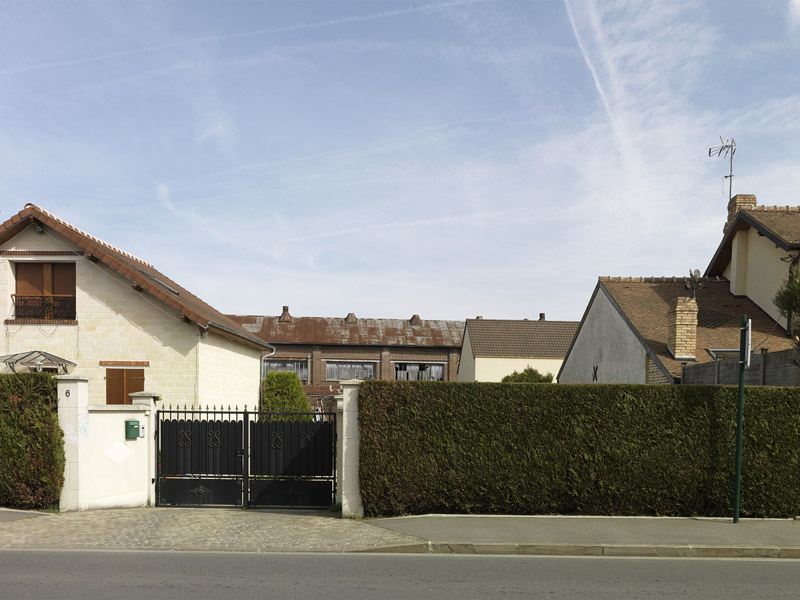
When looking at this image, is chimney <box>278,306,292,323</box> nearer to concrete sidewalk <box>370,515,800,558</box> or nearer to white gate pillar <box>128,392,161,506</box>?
white gate pillar <box>128,392,161,506</box>

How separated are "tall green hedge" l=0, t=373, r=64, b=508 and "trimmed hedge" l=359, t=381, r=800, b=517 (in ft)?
18.1

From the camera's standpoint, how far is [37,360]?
1617 cm

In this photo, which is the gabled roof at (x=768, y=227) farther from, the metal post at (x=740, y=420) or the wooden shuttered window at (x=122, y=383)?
the wooden shuttered window at (x=122, y=383)

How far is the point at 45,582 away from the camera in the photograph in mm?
6941

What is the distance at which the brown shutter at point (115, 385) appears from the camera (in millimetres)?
17047

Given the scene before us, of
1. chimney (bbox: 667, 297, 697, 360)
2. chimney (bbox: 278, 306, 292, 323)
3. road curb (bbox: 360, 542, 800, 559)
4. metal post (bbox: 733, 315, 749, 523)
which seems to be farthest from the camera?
chimney (bbox: 278, 306, 292, 323)

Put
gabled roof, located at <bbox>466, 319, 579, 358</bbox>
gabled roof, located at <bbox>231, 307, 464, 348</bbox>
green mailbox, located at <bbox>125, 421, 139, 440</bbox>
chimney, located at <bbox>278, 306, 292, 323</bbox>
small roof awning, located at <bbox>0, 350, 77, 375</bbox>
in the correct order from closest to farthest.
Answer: green mailbox, located at <bbox>125, 421, 139, 440</bbox>
small roof awning, located at <bbox>0, 350, 77, 375</bbox>
gabled roof, located at <bbox>466, 319, 579, 358</bbox>
gabled roof, located at <bbox>231, 307, 464, 348</bbox>
chimney, located at <bbox>278, 306, 292, 323</bbox>

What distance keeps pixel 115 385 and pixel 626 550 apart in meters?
13.8

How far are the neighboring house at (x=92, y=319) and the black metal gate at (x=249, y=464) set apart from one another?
17.8 feet

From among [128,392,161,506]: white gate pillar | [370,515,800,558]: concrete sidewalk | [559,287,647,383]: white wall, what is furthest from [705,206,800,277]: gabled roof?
[128,392,161,506]: white gate pillar

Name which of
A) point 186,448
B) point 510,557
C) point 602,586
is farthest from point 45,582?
point 602,586

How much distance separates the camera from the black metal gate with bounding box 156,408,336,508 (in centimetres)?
1149

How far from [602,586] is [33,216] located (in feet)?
54.7

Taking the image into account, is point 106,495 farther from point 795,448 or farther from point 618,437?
point 795,448
